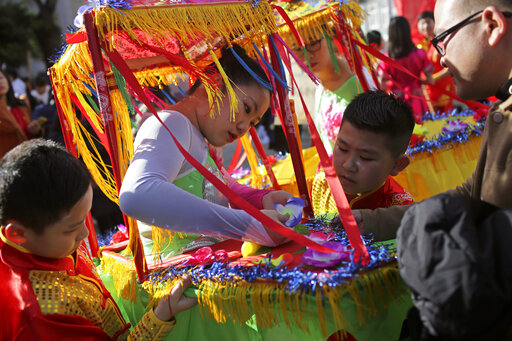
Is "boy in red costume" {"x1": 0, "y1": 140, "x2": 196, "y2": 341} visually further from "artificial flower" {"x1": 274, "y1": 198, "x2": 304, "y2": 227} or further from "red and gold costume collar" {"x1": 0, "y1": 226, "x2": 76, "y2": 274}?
"artificial flower" {"x1": 274, "y1": 198, "x2": 304, "y2": 227}

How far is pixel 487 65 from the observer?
1.29 m

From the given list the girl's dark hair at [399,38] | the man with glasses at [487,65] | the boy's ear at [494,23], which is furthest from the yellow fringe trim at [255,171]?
the girl's dark hair at [399,38]

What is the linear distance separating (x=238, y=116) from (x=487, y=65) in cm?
82

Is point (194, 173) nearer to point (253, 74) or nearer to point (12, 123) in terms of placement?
point (253, 74)

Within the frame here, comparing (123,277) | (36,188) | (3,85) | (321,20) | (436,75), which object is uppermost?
(3,85)

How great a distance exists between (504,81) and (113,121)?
47.2 inches

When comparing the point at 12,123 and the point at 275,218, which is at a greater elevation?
the point at 12,123

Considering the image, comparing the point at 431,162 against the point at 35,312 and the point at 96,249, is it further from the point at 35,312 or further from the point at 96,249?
the point at 35,312

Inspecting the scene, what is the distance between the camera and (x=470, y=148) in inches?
122

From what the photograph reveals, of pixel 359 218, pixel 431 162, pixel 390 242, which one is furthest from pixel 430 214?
pixel 431 162

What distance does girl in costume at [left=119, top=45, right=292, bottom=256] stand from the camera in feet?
4.62

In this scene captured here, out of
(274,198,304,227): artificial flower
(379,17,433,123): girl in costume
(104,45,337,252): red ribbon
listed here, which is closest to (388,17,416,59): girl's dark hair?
(379,17,433,123): girl in costume

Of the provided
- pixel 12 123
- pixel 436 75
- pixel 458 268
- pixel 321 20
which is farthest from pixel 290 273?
pixel 436 75

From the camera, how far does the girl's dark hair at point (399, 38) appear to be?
507cm
